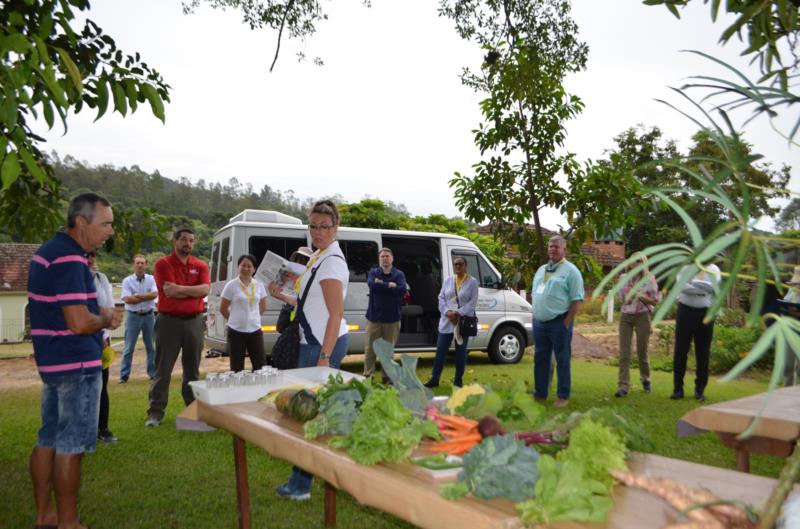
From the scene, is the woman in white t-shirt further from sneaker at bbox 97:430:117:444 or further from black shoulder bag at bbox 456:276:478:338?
black shoulder bag at bbox 456:276:478:338

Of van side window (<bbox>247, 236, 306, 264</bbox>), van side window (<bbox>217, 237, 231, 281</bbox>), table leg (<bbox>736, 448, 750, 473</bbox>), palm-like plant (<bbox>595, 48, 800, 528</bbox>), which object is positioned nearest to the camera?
palm-like plant (<bbox>595, 48, 800, 528</bbox>)

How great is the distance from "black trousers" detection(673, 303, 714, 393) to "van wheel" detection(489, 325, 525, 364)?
413 centimetres

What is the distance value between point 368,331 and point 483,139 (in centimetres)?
318

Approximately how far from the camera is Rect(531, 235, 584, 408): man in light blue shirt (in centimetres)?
673

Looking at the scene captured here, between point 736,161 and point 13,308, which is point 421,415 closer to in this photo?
point 736,161

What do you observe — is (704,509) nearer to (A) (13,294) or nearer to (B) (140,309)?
(B) (140,309)

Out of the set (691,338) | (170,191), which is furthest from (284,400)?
(170,191)

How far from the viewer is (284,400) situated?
2586 millimetres

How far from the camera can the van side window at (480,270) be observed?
426 inches

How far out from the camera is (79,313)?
10.1ft

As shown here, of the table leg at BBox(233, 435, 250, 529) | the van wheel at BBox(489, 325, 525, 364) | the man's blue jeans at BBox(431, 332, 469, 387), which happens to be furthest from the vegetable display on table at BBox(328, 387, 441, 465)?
the van wheel at BBox(489, 325, 525, 364)

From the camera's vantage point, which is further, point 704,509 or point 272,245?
point 272,245

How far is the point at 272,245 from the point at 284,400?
7.18 metres

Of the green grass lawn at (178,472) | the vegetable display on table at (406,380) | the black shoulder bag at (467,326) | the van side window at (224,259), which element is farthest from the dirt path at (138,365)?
the vegetable display on table at (406,380)
